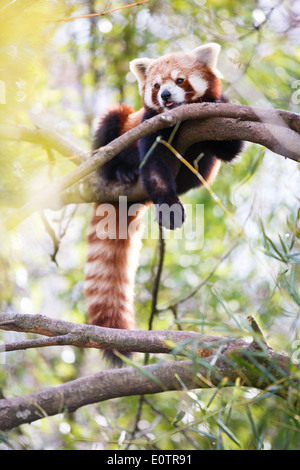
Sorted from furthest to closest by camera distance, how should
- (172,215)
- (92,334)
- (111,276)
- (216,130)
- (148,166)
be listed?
1. (111,276)
2. (148,166)
3. (172,215)
4. (216,130)
5. (92,334)

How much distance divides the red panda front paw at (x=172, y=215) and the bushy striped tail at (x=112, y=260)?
750 mm

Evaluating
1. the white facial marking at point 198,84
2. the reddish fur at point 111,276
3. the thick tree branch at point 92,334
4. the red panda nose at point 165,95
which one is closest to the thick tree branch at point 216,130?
the thick tree branch at point 92,334

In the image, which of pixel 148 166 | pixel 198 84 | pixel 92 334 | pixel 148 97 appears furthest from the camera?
pixel 148 97

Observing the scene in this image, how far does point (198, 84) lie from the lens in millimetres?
2895

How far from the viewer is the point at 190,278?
12.9 ft

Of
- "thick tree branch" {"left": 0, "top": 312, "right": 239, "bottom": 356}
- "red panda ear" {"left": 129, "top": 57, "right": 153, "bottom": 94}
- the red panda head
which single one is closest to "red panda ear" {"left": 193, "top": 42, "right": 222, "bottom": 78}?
the red panda head

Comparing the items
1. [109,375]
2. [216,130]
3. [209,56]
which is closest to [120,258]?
[209,56]

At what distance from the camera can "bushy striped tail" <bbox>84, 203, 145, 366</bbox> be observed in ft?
9.82

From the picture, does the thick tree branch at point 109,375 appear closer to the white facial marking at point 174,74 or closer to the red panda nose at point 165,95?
the red panda nose at point 165,95

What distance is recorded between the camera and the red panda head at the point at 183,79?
9.22 ft

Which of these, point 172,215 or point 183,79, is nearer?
point 172,215

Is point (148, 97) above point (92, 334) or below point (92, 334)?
above

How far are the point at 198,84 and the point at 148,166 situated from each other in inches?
26.2

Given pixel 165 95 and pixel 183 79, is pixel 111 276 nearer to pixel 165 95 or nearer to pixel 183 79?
pixel 165 95
